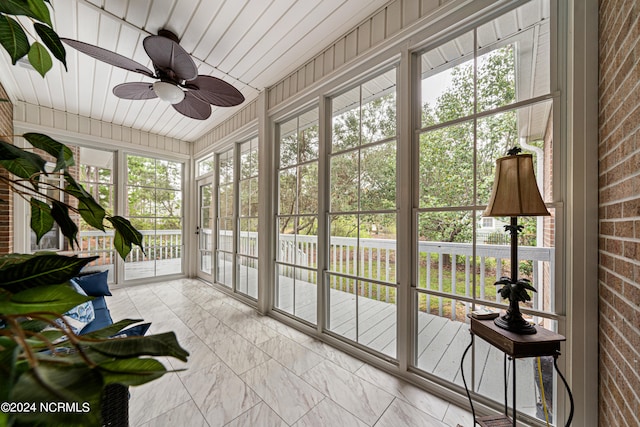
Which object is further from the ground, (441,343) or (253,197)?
(253,197)

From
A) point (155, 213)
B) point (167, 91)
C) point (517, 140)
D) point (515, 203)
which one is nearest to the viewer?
point (515, 203)

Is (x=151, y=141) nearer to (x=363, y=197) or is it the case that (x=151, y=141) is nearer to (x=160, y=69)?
(x=160, y=69)

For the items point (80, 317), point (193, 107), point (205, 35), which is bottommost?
point (80, 317)

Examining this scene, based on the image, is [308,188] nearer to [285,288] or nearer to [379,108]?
[379,108]

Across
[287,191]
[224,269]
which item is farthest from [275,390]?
[224,269]

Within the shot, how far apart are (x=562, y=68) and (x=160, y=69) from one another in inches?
102

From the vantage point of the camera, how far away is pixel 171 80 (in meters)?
1.99

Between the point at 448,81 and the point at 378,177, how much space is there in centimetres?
82

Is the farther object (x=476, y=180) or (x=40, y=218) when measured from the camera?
(x=476, y=180)

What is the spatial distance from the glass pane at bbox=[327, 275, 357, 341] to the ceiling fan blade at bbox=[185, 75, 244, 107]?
1861mm

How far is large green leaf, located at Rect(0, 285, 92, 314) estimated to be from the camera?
351mm

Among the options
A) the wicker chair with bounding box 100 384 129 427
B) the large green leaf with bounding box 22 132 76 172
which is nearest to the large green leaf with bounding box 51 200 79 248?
the large green leaf with bounding box 22 132 76 172

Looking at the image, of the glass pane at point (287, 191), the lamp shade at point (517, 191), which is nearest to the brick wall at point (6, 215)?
the glass pane at point (287, 191)

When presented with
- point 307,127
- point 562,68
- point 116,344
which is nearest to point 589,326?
point 562,68
